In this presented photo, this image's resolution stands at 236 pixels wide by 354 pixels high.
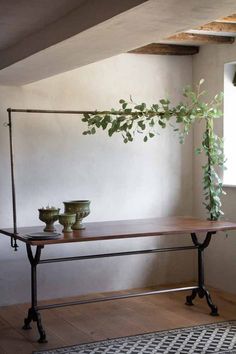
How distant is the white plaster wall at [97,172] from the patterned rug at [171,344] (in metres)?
1.48

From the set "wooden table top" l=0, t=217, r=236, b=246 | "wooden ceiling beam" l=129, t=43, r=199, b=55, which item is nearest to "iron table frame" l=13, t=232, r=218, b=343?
"wooden table top" l=0, t=217, r=236, b=246

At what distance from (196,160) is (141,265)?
128 cm

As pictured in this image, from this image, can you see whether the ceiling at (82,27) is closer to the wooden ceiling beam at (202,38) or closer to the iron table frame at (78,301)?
the wooden ceiling beam at (202,38)

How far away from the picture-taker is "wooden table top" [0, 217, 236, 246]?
14.6ft

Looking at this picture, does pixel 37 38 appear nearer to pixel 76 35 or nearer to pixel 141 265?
pixel 76 35

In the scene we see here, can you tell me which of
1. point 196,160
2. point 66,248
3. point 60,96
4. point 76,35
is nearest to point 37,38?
point 76,35

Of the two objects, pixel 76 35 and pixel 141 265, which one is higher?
pixel 76 35

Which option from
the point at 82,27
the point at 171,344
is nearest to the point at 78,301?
the point at 171,344

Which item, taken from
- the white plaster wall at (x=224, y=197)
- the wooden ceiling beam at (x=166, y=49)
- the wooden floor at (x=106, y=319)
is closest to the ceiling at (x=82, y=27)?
the white plaster wall at (x=224, y=197)

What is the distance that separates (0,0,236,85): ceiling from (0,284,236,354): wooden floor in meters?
2.09

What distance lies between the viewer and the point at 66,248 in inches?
232

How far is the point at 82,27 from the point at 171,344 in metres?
2.39

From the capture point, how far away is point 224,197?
604cm

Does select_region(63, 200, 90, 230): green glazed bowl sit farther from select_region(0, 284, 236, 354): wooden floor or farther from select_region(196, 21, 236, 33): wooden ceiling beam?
select_region(196, 21, 236, 33): wooden ceiling beam
